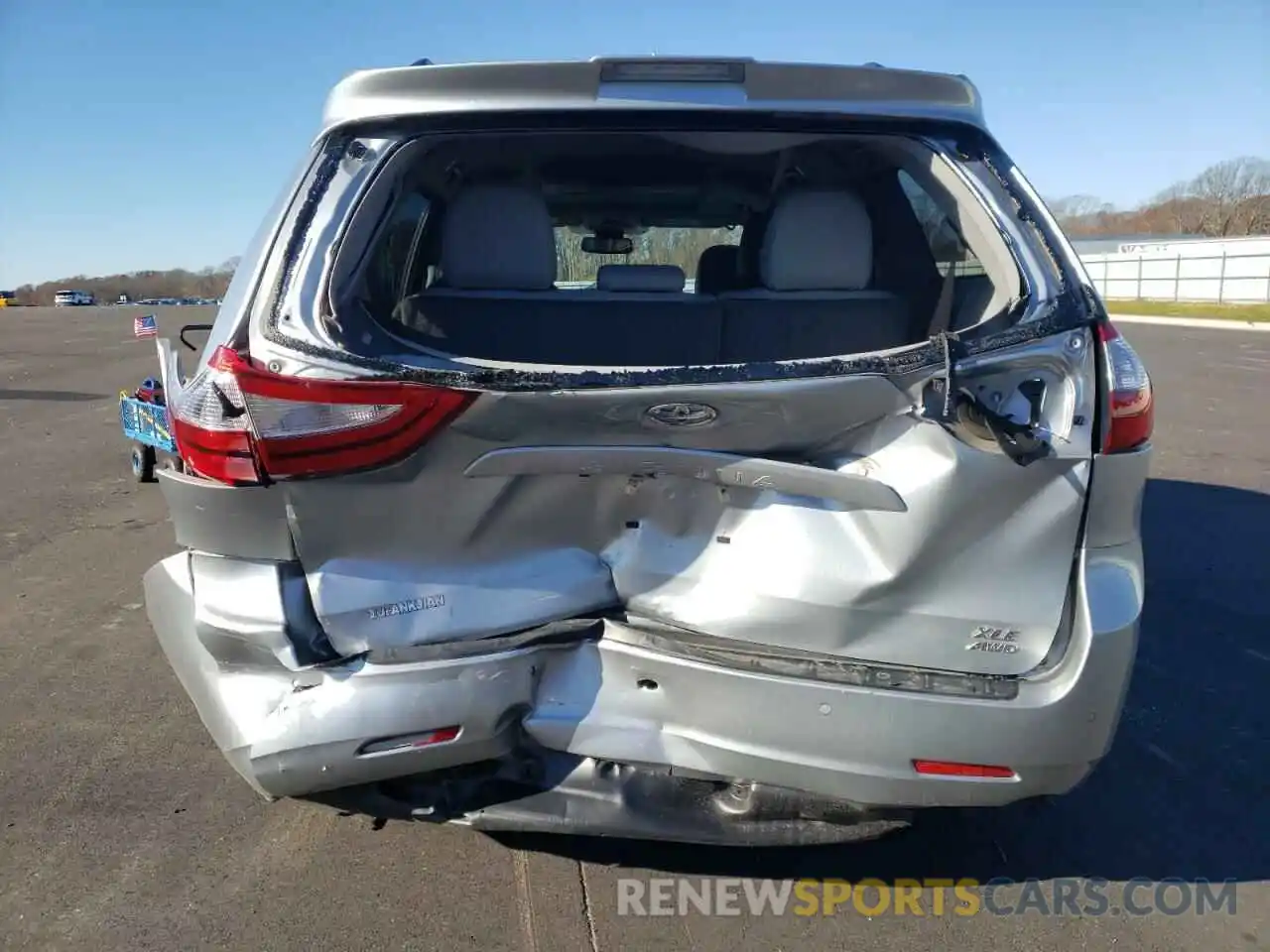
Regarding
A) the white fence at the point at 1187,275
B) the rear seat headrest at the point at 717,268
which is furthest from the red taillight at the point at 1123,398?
the white fence at the point at 1187,275

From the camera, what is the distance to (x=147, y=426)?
672 cm

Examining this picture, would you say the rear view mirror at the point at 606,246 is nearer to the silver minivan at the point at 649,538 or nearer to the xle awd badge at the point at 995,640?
the silver minivan at the point at 649,538

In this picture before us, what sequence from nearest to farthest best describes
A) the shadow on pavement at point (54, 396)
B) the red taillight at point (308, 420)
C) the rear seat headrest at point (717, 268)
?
the red taillight at point (308, 420), the rear seat headrest at point (717, 268), the shadow on pavement at point (54, 396)

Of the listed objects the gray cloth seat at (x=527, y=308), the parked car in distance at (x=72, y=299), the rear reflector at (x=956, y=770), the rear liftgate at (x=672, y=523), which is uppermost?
the gray cloth seat at (x=527, y=308)

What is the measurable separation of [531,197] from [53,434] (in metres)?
9.41

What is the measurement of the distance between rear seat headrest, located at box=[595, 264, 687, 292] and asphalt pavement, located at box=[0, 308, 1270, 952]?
181 cm

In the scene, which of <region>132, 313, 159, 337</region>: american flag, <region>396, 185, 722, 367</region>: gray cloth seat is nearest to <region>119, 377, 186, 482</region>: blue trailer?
<region>132, 313, 159, 337</region>: american flag

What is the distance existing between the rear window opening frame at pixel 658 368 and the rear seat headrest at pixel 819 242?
22.1 inches

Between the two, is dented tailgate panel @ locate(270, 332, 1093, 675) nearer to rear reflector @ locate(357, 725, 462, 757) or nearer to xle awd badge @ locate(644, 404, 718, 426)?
xle awd badge @ locate(644, 404, 718, 426)

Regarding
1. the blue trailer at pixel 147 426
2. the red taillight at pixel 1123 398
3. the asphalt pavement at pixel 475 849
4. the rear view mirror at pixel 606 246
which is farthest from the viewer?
the blue trailer at pixel 147 426

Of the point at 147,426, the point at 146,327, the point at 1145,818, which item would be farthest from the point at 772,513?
the point at 147,426

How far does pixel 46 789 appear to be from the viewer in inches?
123

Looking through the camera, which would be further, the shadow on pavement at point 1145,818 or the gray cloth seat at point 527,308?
the gray cloth seat at point 527,308

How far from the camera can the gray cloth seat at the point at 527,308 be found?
302 cm
